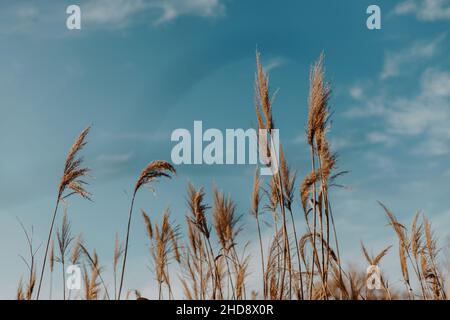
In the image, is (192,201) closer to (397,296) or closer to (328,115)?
(328,115)

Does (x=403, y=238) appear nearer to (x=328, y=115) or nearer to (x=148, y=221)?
(x=328, y=115)

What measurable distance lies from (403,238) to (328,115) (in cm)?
206

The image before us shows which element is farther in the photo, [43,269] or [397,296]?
[397,296]

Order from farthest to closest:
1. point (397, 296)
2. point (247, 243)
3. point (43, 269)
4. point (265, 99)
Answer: point (397, 296) → point (247, 243) → point (43, 269) → point (265, 99)

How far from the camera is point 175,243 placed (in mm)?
5996

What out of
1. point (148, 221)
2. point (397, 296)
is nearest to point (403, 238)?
point (148, 221)

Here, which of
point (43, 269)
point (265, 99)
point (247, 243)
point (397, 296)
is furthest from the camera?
point (397, 296)

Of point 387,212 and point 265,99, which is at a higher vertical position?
point 265,99

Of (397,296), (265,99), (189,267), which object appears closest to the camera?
(265,99)

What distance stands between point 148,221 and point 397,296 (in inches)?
248

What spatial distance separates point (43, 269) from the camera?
4539 millimetres
